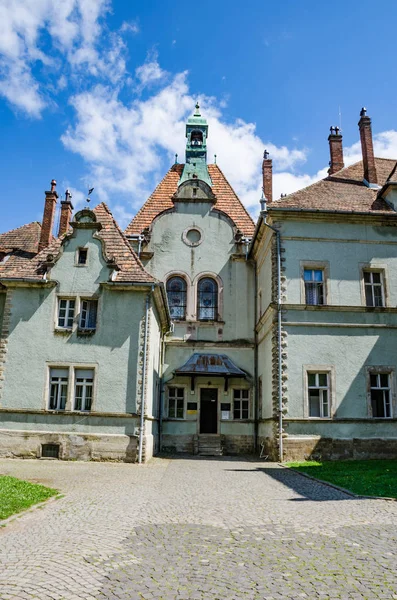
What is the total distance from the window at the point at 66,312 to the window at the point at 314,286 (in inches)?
386

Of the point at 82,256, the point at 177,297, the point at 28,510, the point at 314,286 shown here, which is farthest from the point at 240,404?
the point at 28,510

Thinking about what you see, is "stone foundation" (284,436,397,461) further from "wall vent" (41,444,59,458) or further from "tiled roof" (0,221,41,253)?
"tiled roof" (0,221,41,253)

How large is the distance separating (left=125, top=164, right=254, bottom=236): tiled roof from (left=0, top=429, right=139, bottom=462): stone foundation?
12.7 m

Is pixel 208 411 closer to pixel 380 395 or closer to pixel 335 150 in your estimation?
pixel 380 395

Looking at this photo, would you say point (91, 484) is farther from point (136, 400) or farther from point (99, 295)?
point (99, 295)

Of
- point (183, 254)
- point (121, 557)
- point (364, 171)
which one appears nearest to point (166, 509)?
point (121, 557)

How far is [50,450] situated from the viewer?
1897cm

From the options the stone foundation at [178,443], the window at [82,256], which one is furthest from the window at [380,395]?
the window at [82,256]

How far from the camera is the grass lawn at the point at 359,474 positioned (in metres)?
11.9

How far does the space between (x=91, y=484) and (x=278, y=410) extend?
9015 mm

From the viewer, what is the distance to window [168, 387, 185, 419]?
992 inches

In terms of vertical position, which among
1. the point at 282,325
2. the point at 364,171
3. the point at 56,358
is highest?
the point at 364,171

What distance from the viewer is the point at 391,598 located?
4883 millimetres

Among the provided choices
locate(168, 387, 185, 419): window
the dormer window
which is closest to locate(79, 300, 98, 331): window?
locate(168, 387, 185, 419): window
